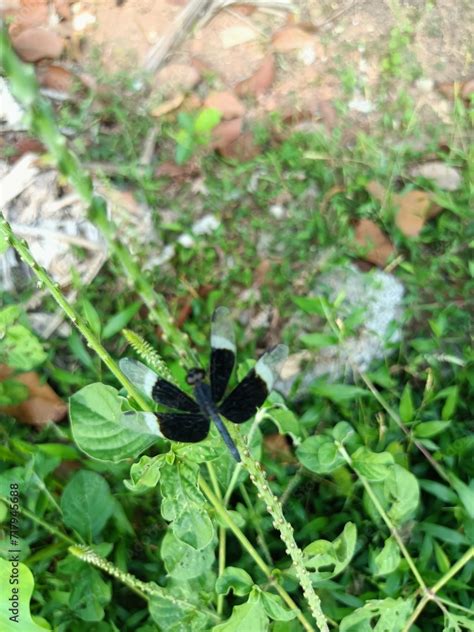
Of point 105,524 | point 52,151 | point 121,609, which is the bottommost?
point 121,609

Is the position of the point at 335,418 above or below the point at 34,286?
below

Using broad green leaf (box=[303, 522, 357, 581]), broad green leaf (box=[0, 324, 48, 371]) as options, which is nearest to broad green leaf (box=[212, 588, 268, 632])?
broad green leaf (box=[303, 522, 357, 581])

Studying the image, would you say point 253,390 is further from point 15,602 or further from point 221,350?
point 15,602

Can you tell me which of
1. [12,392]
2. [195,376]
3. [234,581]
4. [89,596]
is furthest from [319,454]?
[12,392]

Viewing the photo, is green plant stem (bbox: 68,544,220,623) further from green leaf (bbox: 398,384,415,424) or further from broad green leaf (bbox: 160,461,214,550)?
green leaf (bbox: 398,384,415,424)

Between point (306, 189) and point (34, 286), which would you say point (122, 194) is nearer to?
point (34, 286)

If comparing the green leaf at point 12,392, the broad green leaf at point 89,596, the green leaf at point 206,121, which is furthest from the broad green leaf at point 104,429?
the green leaf at point 206,121

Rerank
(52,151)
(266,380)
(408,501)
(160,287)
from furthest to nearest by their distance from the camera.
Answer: (160,287)
(408,501)
(266,380)
(52,151)

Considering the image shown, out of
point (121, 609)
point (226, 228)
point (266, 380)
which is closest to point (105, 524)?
point (121, 609)
